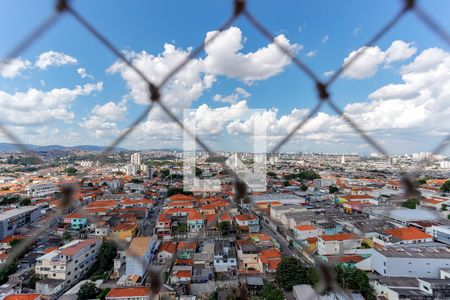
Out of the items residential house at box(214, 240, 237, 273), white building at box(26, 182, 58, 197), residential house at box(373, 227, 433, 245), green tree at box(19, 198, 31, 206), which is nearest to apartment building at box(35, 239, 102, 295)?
residential house at box(214, 240, 237, 273)

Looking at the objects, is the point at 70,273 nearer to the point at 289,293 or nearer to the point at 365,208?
the point at 289,293

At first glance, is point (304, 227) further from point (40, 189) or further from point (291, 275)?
point (40, 189)

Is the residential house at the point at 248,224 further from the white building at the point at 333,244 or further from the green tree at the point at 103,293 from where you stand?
the green tree at the point at 103,293

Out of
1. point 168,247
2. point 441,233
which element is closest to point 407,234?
point 441,233

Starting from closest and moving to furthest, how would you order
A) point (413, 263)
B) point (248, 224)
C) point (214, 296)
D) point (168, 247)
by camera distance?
1. point (214, 296)
2. point (413, 263)
3. point (168, 247)
4. point (248, 224)

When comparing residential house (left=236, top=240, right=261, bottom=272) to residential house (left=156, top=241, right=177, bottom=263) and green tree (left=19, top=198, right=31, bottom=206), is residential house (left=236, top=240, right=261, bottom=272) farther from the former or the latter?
green tree (left=19, top=198, right=31, bottom=206)

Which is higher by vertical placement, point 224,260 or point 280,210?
point 280,210

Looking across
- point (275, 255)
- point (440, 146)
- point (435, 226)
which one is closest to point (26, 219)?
point (275, 255)
